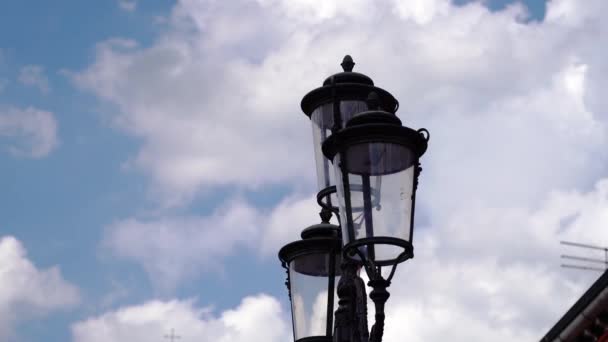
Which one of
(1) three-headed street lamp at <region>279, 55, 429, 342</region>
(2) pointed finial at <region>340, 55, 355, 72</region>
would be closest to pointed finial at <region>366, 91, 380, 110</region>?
(1) three-headed street lamp at <region>279, 55, 429, 342</region>

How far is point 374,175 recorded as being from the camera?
338 inches

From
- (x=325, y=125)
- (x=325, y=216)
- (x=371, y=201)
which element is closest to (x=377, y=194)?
(x=371, y=201)

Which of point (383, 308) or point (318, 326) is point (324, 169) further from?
point (383, 308)

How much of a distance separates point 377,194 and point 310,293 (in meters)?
2.51

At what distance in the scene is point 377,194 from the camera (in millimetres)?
8477

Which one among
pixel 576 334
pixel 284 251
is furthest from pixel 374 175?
pixel 576 334

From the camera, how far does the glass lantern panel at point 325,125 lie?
1012 cm

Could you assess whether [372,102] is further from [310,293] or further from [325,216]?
[310,293]

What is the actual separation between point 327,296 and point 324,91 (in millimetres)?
2045

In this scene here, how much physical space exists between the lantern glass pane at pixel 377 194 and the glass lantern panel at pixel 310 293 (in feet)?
6.86

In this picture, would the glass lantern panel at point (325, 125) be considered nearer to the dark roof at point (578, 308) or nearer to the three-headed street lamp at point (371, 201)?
the three-headed street lamp at point (371, 201)

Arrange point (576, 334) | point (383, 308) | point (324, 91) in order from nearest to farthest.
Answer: point (383, 308) → point (324, 91) → point (576, 334)

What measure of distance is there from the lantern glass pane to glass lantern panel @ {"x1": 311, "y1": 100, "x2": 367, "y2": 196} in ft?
4.78

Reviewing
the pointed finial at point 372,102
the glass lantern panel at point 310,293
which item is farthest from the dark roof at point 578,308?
the pointed finial at point 372,102
